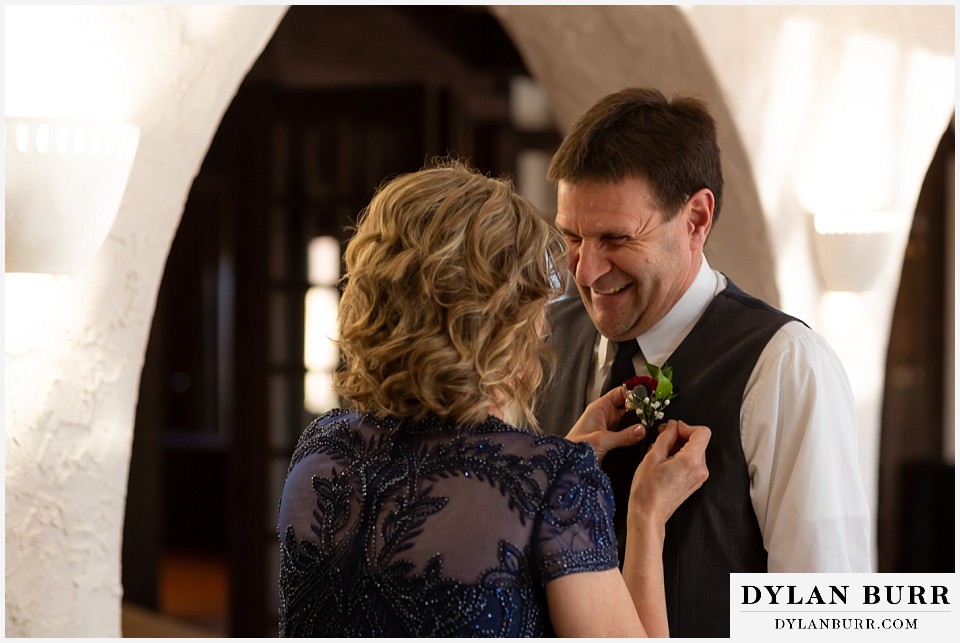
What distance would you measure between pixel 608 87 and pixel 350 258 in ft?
5.68

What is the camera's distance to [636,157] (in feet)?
5.29

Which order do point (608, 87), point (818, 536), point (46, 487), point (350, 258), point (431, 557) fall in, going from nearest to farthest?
1. point (431, 557)
2. point (350, 258)
3. point (818, 536)
4. point (46, 487)
5. point (608, 87)

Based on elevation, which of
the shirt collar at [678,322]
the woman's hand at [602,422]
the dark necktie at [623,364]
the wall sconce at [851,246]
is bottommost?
the woman's hand at [602,422]

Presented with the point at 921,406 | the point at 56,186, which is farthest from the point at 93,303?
the point at 921,406

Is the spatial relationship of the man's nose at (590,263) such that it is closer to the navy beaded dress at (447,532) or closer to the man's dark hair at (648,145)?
the man's dark hair at (648,145)

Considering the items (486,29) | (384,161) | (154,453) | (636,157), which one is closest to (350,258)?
(636,157)

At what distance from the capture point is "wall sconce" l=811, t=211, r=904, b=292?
301 cm

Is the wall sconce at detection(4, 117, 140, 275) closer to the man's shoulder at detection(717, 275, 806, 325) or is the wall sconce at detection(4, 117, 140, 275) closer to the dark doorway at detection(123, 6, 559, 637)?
the man's shoulder at detection(717, 275, 806, 325)

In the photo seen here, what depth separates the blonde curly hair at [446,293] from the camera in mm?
1253

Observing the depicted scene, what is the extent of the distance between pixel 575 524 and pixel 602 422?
48cm

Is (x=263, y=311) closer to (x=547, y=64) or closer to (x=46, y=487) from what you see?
(x=547, y=64)

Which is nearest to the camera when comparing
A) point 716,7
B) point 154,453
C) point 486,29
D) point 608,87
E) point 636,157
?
point 636,157

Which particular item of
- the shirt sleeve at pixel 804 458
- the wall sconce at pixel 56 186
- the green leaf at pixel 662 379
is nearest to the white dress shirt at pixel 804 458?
the shirt sleeve at pixel 804 458

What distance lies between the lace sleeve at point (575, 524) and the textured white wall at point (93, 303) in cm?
97
